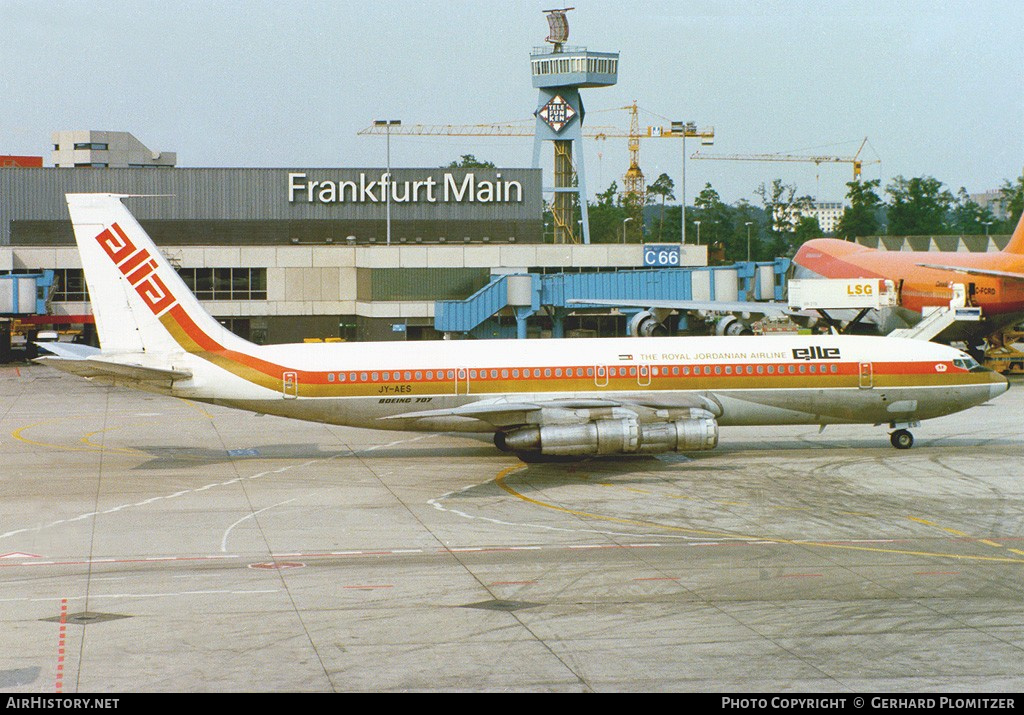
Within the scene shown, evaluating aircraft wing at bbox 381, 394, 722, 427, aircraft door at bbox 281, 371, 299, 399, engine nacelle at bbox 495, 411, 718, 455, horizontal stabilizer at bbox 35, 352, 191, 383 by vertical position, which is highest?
horizontal stabilizer at bbox 35, 352, 191, 383

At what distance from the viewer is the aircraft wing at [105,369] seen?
35213 millimetres

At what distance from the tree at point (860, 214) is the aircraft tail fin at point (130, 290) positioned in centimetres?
16019

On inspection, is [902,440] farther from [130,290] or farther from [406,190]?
[406,190]

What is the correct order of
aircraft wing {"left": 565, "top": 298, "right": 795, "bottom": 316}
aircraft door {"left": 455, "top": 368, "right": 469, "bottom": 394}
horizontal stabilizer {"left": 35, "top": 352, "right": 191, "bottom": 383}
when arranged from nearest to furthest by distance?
horizontal stabilizer {"left": 35, "top": 352, "right": 191, "bottom": 383}, aircraft door {"left": 455, "top": 368, "right": 469, "bottom": 394}, aircraft wing {"left": 565, "top": 298, "right": 795, "bottom": 316}

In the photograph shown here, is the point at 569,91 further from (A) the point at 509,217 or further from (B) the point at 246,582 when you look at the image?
(B) the point at 246,582

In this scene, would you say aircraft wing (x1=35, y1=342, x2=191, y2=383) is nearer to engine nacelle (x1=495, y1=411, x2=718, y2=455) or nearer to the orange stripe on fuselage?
the orange stripe on fuselage

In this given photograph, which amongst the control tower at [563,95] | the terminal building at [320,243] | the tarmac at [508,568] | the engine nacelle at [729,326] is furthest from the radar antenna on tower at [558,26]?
the tarmac at [508,568]

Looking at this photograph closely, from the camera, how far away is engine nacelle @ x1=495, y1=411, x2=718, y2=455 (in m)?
36.8

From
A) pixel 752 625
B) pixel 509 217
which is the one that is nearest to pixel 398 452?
pixel 752 625

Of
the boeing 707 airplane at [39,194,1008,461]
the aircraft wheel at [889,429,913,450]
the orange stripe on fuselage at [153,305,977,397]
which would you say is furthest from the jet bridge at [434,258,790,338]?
the orange stripe on fuselage at [153,305,977,397]

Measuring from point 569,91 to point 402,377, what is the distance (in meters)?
113

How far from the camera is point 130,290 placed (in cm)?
3897

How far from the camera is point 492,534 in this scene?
28922mm

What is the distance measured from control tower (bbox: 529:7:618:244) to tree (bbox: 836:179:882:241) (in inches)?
2390
